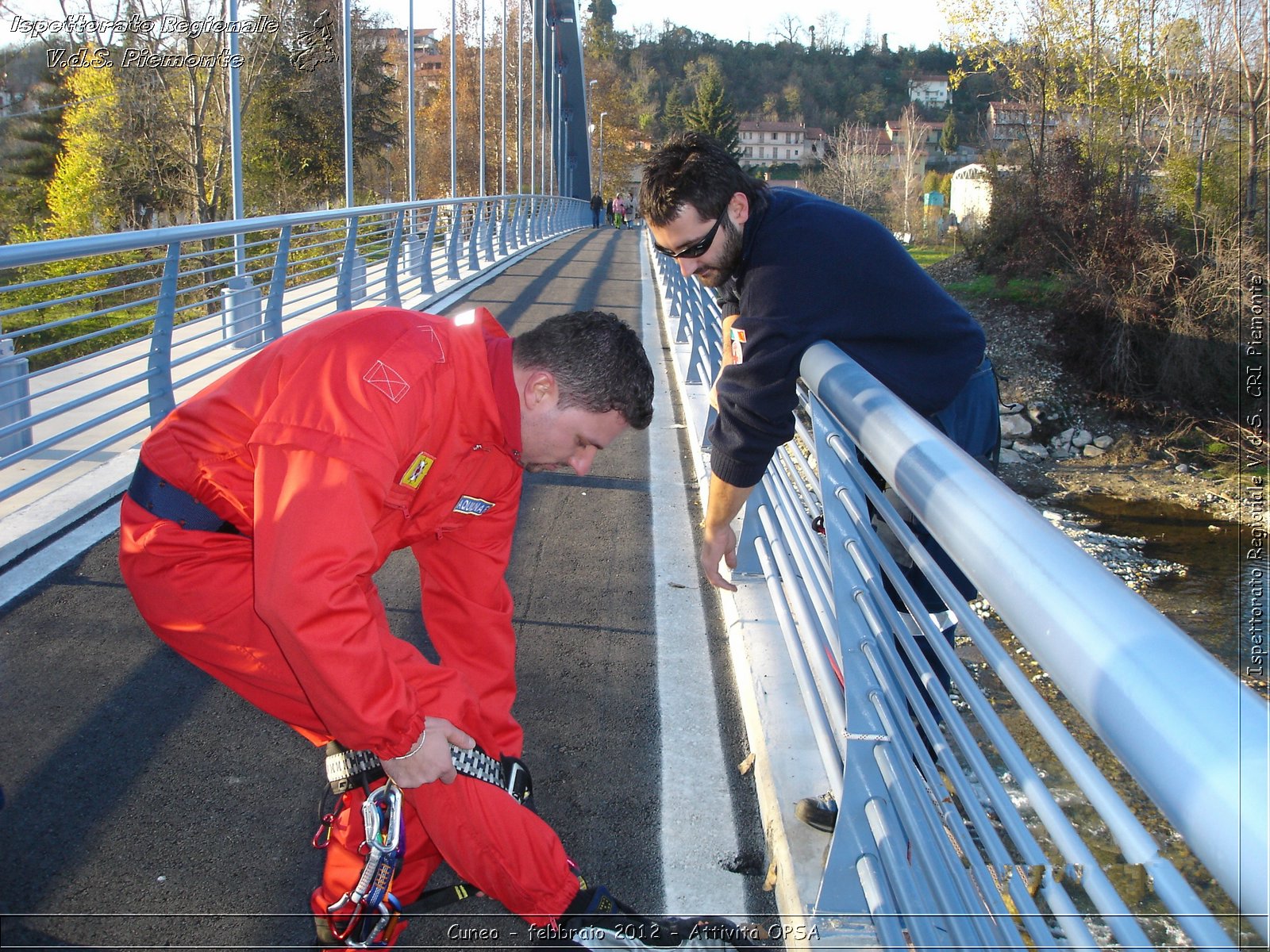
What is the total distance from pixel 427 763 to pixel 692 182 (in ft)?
5.29

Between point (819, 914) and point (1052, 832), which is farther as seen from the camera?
point (819, 914)

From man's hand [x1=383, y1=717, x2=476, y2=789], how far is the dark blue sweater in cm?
110

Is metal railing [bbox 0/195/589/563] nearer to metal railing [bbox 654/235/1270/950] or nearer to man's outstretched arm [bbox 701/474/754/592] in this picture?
man's outstretched arm [bbox 701/474/754/592]

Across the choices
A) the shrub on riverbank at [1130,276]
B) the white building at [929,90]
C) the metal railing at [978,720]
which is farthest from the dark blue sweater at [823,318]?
the white building at [929,90]

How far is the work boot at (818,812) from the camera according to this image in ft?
8.19

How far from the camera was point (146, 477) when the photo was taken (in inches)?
91.9

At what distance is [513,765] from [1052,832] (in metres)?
1.54

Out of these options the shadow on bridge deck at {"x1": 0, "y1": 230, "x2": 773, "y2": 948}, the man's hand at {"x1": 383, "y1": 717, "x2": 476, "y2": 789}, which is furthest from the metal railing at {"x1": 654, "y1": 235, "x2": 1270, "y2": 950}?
the man's hand at {"x1": 383, "y1": 717, "x2": 476, "y2": 789}

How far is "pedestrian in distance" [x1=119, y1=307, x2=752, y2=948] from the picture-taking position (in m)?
2.08

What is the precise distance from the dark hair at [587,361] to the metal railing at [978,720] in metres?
0.45

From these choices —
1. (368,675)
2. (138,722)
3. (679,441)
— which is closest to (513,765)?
(368,675)

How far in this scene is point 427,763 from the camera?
83.6 inches

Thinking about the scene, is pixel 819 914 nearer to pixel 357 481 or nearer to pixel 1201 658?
pixel 357 481

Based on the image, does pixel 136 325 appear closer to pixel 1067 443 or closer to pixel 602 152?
pixel 1067 443
